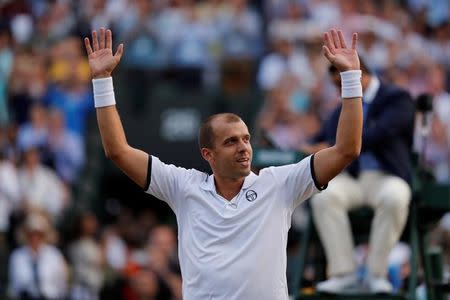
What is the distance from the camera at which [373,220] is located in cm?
1088

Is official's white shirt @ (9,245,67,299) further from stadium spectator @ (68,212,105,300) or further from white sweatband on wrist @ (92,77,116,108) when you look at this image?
white sweatband on wrist @ (92,77,116,108)

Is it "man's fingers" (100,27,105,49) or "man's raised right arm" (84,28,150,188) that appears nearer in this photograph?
"man's raised right arm" (84,28,150,188)

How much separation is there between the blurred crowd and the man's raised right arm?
22.6ft

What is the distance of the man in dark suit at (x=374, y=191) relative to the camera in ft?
34.9

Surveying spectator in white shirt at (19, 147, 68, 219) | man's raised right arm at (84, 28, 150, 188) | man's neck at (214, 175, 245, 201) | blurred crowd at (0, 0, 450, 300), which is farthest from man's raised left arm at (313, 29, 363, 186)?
spectator in white shirt at (19, 147, 68, 219)

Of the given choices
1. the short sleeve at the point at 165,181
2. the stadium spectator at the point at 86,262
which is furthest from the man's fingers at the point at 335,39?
the stadium spectator at the point at 86,262

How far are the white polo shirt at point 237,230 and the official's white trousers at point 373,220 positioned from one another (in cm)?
278

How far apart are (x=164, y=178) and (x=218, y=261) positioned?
0.62 m

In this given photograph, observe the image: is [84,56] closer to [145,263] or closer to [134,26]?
[134,26]

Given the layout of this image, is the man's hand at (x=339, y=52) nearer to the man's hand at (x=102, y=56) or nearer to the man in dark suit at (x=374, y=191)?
the man's hand at (x=102, y=56)

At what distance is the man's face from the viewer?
790 cm

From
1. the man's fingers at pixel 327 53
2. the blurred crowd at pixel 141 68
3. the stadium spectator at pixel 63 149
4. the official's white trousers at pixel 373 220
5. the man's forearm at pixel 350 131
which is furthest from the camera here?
the stadium spectator at pixel 63 149

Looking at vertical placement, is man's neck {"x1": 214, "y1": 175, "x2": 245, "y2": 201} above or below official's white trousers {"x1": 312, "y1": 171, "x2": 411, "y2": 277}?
above

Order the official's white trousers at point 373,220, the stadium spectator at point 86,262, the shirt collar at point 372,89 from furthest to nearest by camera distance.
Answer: the stadium spectator at point 86,262, the shirt collar at point 372,89, the official's white trousers at point 373,220
